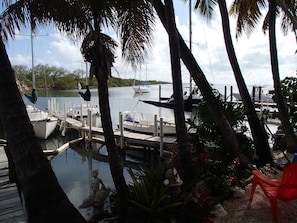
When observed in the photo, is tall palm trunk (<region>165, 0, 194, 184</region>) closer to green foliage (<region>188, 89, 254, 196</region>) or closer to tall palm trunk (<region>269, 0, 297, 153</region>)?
green foliage (<region>188, 89, 254, 196</region>)

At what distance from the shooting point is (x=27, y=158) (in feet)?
10.1

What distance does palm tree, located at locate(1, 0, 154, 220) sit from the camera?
4074 mm

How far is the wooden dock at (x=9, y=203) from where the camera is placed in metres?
4.65

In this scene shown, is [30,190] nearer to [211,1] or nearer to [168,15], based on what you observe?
[168,15]

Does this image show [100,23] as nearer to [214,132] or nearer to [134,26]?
[134,26]

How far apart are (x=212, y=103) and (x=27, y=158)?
14.4 feet

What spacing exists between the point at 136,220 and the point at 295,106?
22.1ft

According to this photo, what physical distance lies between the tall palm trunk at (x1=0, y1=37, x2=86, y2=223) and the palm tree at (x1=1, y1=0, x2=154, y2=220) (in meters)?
1.23

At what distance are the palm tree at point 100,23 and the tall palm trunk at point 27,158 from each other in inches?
48.6

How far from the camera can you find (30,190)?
3.12 m

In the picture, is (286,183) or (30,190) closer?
(30,190)

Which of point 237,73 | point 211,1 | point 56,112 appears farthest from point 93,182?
point 56,112

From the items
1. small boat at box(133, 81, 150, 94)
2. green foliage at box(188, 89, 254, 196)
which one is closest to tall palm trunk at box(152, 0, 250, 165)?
green foliage at box(188, 89, 254, 196)

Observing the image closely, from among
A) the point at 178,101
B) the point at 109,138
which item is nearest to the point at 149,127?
the point at 178,101
